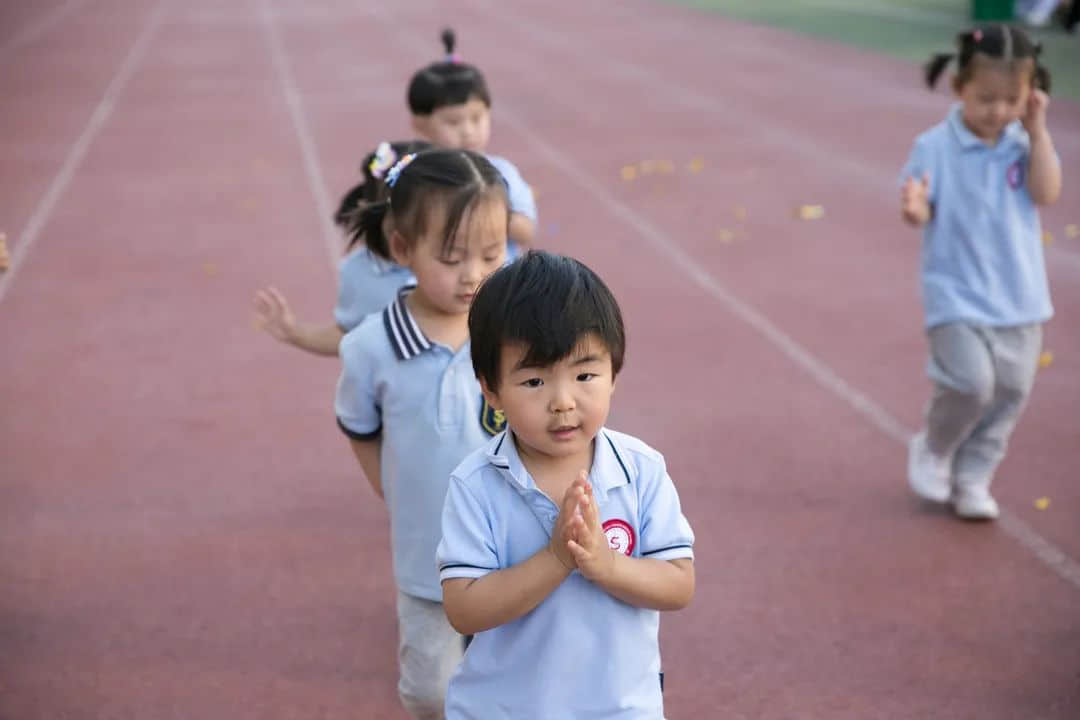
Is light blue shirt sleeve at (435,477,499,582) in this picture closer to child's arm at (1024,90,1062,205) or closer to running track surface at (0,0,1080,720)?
running track surface at (0,0,1080,720)

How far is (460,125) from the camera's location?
487cm

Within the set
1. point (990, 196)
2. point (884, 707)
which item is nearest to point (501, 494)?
point (884, 707)

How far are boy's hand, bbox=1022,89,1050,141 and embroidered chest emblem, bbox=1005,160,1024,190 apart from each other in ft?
0.43

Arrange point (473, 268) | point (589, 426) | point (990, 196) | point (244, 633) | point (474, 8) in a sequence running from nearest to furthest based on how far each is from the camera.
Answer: point (589, 426), point (473, 268), point (244, 633), point (990, 196), point (474, 8)

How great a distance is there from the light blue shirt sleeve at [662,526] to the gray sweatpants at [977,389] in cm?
281

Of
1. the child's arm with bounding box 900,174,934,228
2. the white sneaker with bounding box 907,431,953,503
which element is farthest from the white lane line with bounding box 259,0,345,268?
the child's arm with bounding box 900,174,934,228

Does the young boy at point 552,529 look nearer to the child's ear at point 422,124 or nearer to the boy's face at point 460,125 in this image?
the boy's face at point 460,125

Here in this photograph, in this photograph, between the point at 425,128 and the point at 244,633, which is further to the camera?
the point at 425,128

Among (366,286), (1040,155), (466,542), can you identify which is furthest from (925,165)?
(466,542)

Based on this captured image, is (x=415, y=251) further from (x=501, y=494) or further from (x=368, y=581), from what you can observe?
(x=368, y=581)

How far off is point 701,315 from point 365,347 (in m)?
5.14

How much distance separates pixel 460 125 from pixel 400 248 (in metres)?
1.67

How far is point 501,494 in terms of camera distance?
2.47m

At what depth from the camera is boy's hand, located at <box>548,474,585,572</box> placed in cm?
221
